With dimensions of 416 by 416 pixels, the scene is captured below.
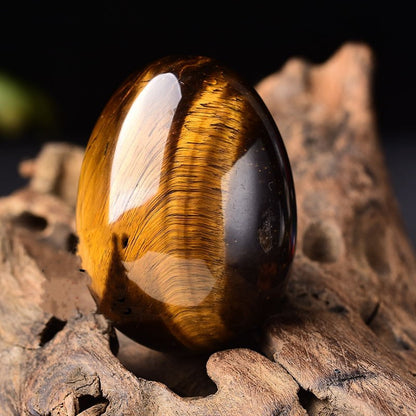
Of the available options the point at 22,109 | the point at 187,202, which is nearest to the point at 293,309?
the point at 187,202

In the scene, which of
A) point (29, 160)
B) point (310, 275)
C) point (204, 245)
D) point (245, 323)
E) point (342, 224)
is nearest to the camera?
point (204, 245)

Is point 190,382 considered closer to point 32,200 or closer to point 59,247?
point 59,247

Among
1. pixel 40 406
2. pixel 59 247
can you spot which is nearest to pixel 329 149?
pixel 59 247

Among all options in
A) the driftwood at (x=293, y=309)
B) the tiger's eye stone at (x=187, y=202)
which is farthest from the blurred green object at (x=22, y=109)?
the tiger's eye stone at (x=187, y=202)

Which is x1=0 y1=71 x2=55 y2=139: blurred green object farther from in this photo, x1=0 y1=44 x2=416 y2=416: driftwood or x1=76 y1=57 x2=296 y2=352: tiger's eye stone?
x1=76 y1=57 x2=296 y2=352: tiger's eye stone

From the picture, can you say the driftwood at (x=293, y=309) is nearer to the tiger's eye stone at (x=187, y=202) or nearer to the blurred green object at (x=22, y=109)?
the tiger's eye stone at (x=187, y=202)

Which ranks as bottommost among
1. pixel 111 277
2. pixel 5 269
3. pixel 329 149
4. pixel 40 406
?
pixel 40 406
